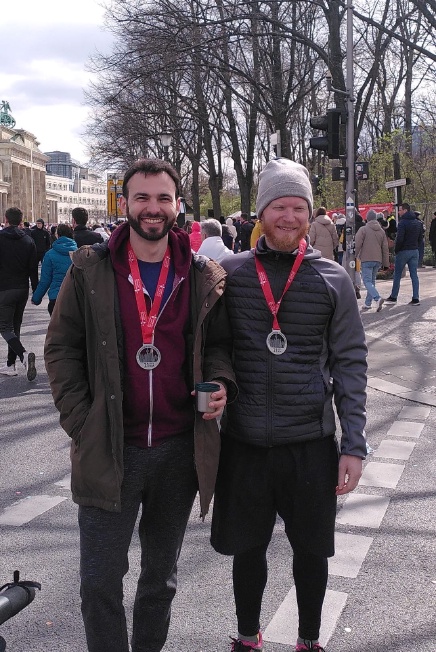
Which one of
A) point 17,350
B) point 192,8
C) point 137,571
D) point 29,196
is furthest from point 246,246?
point 29,196

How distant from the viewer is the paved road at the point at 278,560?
11.0 feet

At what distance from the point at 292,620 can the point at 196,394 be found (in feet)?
4.69

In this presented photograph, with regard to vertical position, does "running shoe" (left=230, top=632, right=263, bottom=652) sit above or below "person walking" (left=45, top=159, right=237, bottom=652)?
below

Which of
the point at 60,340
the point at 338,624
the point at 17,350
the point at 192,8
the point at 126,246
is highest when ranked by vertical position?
the point at 192,8

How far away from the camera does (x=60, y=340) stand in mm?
2680

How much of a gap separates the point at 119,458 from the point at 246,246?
23080 millimetres

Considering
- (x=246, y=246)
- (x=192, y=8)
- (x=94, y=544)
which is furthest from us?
(x=246, y=246)

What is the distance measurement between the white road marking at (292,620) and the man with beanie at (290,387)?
1.59ft

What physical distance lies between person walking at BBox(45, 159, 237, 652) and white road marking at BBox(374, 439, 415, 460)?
11.8ft

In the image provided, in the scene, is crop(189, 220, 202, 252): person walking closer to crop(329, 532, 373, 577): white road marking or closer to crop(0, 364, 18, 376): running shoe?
crop(0, 364, 18, 376): running shoe

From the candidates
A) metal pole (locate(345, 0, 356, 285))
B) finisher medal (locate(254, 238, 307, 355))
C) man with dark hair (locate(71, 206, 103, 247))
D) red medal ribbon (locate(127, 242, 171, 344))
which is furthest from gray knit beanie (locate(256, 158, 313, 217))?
metal pole (locate(345, 0, 356, 285))

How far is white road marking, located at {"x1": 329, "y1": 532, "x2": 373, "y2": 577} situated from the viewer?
401cm

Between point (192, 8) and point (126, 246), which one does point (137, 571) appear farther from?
point (192, 8)

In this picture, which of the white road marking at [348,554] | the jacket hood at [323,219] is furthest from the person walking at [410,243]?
the white road marking at [348,554]
